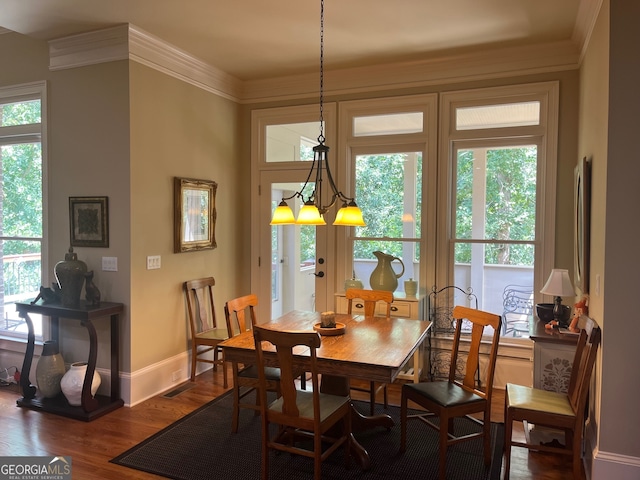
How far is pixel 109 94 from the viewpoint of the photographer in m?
3.77

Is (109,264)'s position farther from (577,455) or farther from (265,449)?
(577,455)

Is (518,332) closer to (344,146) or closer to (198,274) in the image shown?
(344,146)

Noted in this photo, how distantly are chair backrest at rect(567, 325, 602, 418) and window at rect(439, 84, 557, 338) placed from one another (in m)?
1.38

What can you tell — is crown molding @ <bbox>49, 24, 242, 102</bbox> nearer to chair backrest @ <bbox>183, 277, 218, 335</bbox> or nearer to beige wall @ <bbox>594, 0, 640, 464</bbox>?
chair backrest @ <bbox>183, 277, 218, 335</bbox>

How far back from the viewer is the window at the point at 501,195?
4031 mm

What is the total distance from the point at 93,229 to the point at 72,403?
135cm

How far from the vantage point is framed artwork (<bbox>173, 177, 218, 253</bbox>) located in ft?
13.8

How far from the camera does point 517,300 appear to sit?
420 cm

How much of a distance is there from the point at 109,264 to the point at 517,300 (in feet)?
11.4

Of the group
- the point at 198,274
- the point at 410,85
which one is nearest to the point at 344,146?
the point at 410,85

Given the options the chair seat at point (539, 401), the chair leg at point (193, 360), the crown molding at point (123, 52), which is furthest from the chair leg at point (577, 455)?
the crown molding at point (123, 52)

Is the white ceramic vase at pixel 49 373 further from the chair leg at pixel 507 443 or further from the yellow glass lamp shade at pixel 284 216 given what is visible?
the chair leg at pixel 507 443

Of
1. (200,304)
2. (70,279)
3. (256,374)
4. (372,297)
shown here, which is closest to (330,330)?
(256,374)

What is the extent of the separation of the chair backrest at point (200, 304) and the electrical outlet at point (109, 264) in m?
0.70
